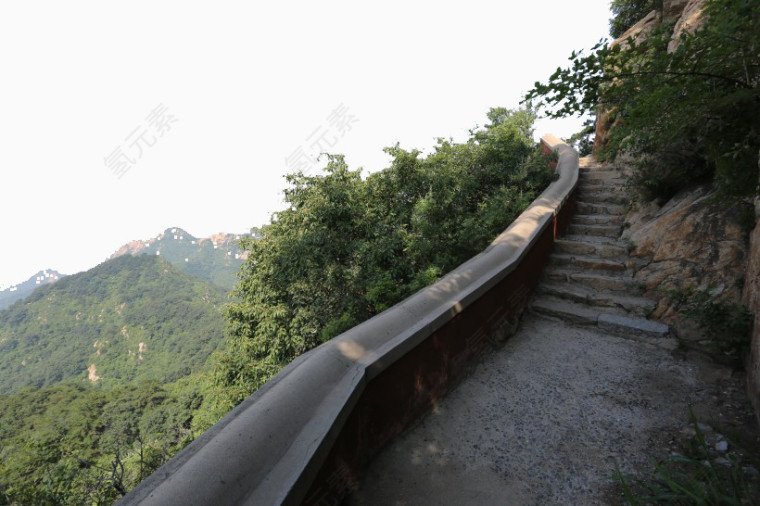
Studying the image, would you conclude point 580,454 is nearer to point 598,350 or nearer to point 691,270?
point 598,350

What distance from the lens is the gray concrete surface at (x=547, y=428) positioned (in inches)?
88.2

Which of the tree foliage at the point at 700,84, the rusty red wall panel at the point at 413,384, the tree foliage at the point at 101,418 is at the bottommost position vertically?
the tree foliage at the point at 101,418

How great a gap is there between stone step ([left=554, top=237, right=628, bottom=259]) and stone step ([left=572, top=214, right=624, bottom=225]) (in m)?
0.84

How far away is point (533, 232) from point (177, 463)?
468 cm

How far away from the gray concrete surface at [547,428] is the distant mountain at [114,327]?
3105 inches

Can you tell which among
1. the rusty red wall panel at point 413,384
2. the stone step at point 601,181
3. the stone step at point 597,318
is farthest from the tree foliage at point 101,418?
the stone step at point 601,181

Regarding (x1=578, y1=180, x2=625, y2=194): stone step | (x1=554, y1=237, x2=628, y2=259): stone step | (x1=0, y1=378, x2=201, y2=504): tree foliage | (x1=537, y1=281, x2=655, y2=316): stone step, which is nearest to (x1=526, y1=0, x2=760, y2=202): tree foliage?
(x1=537, y1=281, x2=655, y2=316): stone step

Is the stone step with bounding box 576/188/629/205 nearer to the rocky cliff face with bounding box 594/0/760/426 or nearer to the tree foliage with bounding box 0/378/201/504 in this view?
the rocky cliff face with bounding box 594/0/760/426

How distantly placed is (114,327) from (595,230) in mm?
139034

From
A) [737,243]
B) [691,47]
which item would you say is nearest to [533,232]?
[737,243]

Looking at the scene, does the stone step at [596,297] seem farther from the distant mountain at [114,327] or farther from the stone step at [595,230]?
the distant mountain at [114,327]

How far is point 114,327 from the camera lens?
107m

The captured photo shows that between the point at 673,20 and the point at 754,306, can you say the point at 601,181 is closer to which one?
the point at 673,20

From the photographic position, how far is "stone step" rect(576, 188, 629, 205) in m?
6.73
